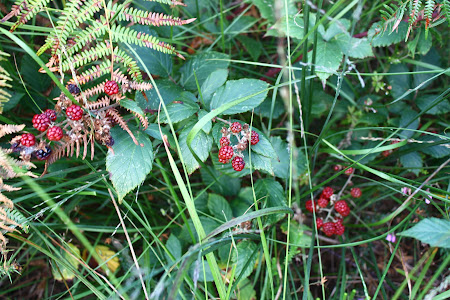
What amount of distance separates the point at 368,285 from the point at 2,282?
6.92 feet

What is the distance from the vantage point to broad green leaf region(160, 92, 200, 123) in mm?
Answer: 1375

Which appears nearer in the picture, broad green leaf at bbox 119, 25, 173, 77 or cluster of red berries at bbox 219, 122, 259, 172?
cluster of red berries at bbox 219, 122, 259, 172

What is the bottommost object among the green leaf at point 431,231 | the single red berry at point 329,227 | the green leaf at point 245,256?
the green leaf at point 245,256

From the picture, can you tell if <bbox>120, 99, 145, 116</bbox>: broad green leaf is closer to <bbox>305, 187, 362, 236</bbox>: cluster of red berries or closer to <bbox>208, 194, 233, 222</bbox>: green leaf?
<bbox>208, 194, 233, 222</bbox>: green leaf

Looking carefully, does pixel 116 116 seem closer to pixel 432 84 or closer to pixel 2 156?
pixel 2 156

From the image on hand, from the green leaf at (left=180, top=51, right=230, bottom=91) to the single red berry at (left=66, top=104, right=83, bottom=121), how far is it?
1.96 feet

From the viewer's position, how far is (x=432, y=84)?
86.2 inches

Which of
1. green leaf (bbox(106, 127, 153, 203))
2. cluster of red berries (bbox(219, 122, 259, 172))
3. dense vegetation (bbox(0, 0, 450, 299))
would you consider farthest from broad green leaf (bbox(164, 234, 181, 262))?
cluster of red berries (bbox(219, 122, 259, 172))

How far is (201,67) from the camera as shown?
5.58 feet

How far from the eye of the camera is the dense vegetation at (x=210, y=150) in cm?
130

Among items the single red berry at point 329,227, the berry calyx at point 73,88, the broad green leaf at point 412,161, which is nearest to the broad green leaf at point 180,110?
the berry calyx at point 73,88

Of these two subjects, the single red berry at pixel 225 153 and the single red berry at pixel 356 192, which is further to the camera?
the single red berry at pixel 356 192

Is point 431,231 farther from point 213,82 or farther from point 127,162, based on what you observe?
point 127,162

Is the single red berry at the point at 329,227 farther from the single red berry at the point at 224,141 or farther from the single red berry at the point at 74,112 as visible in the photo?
the single red berry at the point at 74,112
